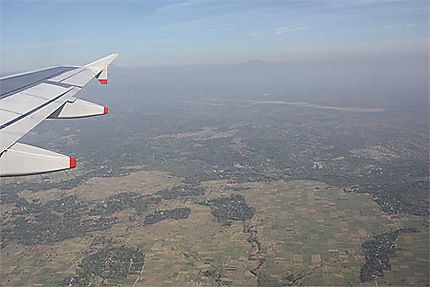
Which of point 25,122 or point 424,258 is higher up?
point 25,122

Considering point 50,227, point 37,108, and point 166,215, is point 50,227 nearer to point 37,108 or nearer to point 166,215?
point 166,215

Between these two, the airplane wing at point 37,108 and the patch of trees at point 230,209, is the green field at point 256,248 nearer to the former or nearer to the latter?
the patch of trees at point 230,209

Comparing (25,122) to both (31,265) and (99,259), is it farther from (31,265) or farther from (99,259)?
(31,265)

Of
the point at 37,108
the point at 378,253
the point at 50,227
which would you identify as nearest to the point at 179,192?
the point at 50,227

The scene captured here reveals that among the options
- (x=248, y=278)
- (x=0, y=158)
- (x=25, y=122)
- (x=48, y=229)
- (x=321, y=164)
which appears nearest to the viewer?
(x=0, y=158)

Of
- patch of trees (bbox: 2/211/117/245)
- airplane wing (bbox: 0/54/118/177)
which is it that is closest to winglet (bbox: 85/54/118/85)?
airplane wing (bbox: 0/54/118/177)

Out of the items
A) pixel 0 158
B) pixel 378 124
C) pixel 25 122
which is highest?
pixel 25 122

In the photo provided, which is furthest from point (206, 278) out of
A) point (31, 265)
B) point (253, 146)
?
point (253, 146)
